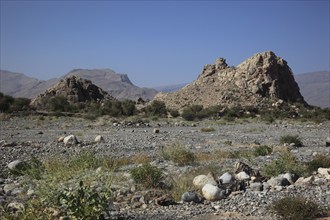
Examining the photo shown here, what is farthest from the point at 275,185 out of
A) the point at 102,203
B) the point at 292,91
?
the point at 292,91

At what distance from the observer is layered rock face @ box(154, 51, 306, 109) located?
51.8 meters

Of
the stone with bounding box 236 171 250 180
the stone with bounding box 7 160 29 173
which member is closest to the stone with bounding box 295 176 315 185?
the stone with bounding box 236 171 250 180

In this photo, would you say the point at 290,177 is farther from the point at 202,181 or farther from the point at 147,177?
the point at 147,177

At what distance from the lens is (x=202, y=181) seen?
8.88 meters

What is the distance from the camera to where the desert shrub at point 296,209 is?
Answer: 6.18 meters

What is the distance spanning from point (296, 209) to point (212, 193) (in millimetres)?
1935

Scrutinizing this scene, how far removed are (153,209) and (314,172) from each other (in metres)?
5.14

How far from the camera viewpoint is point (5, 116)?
3456cm

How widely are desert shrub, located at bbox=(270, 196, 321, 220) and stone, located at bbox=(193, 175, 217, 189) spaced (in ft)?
7.60

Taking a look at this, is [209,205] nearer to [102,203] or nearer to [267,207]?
[267,207]

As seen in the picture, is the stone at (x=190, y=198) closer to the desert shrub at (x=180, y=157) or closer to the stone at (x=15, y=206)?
the stone at (x=15, y=206)

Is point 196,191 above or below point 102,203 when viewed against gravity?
below

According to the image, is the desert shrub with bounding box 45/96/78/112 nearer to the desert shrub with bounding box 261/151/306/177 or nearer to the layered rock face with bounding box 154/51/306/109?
the layered rock face with bounding box 154/51/306/109

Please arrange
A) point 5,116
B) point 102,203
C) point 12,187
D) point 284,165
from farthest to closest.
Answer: point 5,116, point 284,165, point 12,187, point 102,203
